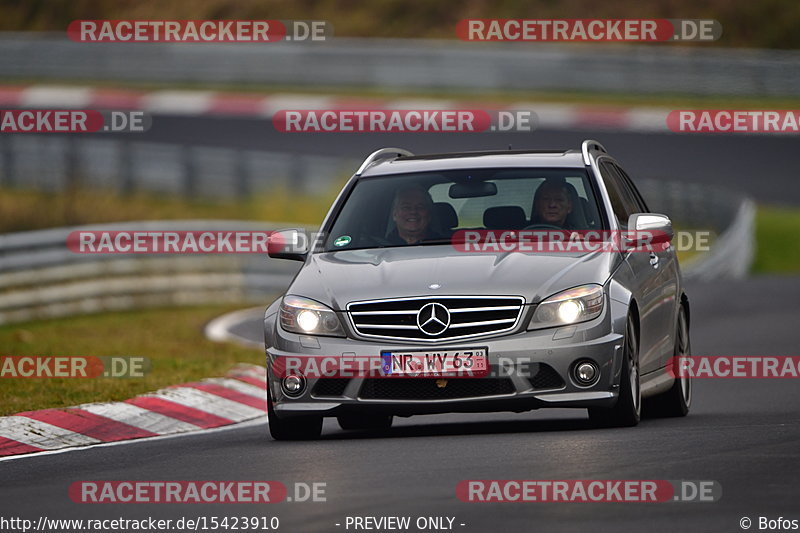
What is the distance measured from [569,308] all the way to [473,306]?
0.55m

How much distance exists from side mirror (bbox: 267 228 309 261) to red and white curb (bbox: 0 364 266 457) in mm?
1523

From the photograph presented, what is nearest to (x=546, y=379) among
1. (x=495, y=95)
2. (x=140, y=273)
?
(x=140, y=273)

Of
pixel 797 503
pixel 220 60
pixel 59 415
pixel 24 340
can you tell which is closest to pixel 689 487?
pixel 797 503

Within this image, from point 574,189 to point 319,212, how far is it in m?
21.1

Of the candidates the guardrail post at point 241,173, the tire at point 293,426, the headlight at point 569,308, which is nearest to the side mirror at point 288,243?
the tire at point 293,426

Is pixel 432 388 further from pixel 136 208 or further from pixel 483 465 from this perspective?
pixel 136 208

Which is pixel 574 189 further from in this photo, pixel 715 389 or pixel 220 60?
pixel 220 60

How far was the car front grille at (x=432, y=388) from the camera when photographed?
10.7 metres

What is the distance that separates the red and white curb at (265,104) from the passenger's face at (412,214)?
87.8 feet

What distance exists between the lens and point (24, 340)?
69.5ft

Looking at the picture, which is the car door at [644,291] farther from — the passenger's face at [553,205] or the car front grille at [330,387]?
the car front grille at [330,387]

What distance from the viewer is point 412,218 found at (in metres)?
11.9

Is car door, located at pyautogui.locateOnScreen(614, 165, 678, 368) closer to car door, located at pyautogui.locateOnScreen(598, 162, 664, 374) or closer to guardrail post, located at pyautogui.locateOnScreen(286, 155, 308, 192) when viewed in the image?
car door, located at pyautogui.locateOnScreen(598, 162, 664, 374)

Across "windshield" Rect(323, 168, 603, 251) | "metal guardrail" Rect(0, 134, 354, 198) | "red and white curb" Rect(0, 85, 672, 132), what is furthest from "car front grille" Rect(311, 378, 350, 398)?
"red and white curb" Rect(0, 85, 672, 132)
